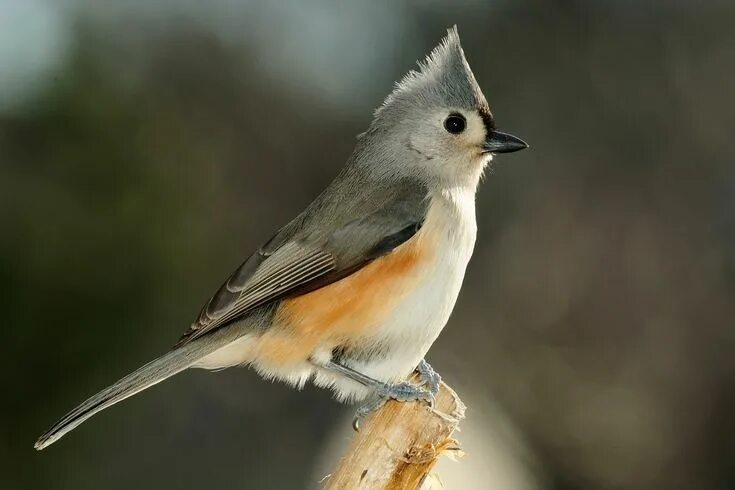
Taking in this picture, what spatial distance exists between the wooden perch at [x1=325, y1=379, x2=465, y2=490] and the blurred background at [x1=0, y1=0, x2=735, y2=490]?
2814 millimetres

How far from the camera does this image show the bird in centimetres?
354

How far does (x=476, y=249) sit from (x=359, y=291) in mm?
4491

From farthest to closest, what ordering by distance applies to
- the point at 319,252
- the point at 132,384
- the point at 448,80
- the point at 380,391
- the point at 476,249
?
the point at 476,249 → the point at 448,80 → the point at 319,252 → the point at 380,391 → the point at 132,384

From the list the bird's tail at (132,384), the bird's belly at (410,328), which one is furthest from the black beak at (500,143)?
the bird's tail at (132,384)

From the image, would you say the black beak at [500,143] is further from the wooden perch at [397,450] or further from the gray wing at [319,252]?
the wooden perch at [397,450]

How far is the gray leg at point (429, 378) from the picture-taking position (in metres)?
3.55

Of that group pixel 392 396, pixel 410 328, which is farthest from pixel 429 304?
pixel 392 396

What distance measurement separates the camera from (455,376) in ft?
24.2

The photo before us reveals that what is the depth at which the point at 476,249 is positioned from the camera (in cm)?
795

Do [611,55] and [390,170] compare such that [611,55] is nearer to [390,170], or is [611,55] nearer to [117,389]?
[390,170]

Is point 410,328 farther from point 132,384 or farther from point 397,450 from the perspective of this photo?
point 132,384

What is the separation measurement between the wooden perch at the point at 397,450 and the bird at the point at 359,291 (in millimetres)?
118

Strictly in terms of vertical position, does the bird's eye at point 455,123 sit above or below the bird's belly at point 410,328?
above

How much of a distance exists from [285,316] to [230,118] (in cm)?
491
